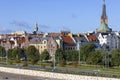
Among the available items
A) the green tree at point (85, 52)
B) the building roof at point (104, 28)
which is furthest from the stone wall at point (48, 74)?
the building roof at point (104, 28)

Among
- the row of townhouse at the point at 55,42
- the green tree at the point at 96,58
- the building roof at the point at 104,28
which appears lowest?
the green tree at the point at 96,58

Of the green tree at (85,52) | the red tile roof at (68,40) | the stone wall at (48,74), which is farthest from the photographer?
the red tile roof at (68,40)

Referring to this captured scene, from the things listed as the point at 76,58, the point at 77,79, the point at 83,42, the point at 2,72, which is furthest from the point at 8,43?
the point at 77,79

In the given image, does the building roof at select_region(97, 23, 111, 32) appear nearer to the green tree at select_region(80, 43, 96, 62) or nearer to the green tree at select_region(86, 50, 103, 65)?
the green tree at select_region(80, 43, 96, 62)

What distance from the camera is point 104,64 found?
9450 cm

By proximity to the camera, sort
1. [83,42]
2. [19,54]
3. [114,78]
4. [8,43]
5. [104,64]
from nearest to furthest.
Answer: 1. [114,78]
2. [104,64]
3. [19,54]
4. [83,42]
5. [8,43]

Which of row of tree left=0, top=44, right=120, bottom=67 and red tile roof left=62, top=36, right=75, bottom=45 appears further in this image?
red tile roof left=62, top=36, right=75, bottom=45

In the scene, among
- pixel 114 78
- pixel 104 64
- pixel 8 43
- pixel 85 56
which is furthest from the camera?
pixel 8 43

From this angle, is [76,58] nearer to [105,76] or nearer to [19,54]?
[19,54]

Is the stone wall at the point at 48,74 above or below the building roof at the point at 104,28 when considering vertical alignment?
below

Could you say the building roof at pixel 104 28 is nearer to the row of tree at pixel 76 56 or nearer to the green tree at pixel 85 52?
the row of tree at pixel 76 56

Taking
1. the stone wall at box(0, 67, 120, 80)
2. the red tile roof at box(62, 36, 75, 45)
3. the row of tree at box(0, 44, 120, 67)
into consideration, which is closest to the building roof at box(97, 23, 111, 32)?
the red tile roof at box(62, 36, 75, 45)

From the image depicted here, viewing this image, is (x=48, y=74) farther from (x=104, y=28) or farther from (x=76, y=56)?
(x=104, y=28)

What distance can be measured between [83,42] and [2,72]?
172 ft
